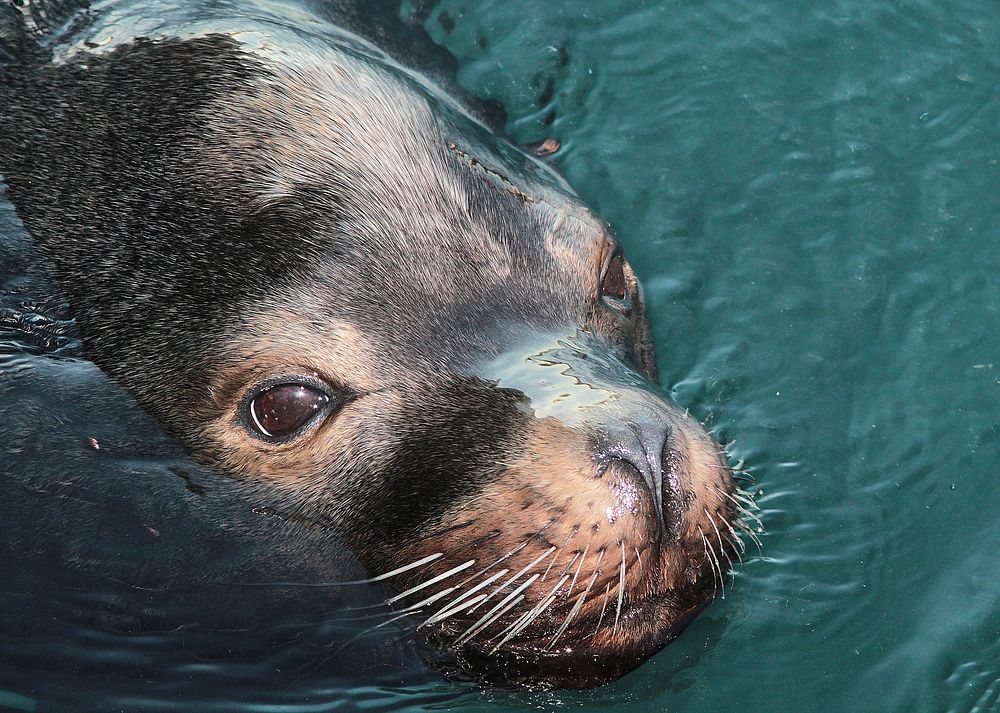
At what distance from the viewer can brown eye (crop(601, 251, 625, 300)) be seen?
13.8ft

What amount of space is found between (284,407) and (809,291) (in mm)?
2634

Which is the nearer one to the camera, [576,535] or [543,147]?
[576,535]

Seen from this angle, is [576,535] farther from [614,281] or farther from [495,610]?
[614,281]

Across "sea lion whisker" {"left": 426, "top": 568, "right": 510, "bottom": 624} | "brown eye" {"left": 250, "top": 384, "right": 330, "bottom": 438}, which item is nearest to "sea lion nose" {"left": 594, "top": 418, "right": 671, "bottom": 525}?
"sea lion whisker" {"left": 426, "top": 568, "right": 510, "bottom": 624}

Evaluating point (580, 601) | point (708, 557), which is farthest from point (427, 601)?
point (708, 557)

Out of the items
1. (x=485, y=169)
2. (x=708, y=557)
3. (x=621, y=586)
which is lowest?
(x=708, y=557)

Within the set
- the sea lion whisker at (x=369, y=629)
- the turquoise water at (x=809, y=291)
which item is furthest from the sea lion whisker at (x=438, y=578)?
the turquoise water at (x=809, y=291)

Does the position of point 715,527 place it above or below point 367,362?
below

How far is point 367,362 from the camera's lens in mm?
3551

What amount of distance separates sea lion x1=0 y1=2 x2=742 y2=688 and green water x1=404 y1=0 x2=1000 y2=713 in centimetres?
64

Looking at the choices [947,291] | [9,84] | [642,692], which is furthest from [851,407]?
[9,84]

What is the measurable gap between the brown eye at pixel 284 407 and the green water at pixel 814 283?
39.5 inches

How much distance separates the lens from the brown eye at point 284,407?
3.49m

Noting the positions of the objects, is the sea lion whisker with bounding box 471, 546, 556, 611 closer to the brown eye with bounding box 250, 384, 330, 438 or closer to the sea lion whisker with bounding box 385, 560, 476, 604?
the sea lion whisker with bounding box 385, 560, 476, 604
